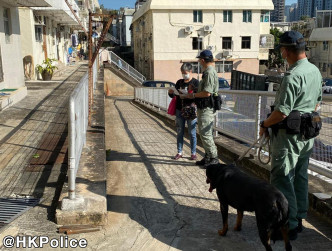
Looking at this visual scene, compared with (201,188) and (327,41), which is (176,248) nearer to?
(201,188)

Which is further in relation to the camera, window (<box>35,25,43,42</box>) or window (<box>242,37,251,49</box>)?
window (<box>242,37,251,49</box>)

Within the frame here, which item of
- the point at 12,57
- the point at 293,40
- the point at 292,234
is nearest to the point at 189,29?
Answer: the point at 12,57

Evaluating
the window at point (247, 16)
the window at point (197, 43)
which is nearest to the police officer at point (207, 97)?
the window at point (197, 43)

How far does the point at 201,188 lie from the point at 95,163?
4.73 feet

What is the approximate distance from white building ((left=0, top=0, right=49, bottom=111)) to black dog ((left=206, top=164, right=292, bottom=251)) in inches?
317

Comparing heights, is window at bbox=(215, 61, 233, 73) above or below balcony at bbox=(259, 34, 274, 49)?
below

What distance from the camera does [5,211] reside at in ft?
12.4

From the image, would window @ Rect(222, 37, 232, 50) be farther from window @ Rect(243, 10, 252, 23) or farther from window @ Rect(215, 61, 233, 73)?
window @ Rect(243, 10, 252, 23)

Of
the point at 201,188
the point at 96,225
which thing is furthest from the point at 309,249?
the point at 96,225

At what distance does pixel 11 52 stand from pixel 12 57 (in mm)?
194

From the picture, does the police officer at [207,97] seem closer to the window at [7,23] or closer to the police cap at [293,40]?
the police cap at [293,40]

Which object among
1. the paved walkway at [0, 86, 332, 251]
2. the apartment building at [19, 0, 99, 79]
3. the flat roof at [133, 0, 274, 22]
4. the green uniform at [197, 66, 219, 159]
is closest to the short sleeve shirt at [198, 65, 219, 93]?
the green uniform at [197, 66, 219, 159]

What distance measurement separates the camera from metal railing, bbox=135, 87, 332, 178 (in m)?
4.14

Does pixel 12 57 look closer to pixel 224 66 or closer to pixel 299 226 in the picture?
pixel 299 226
